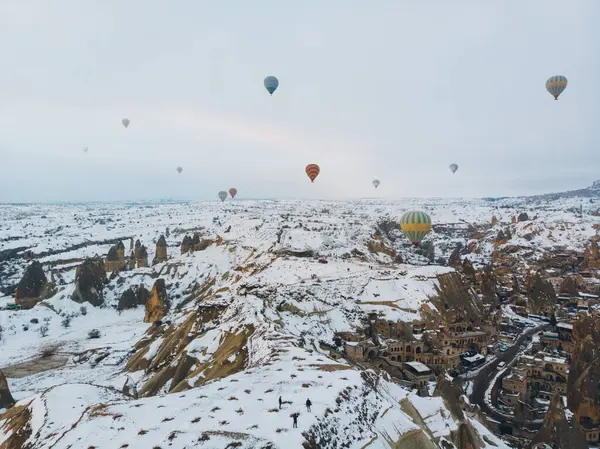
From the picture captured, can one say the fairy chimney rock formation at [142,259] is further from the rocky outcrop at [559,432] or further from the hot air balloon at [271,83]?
the rocky outcrop at [559,432]

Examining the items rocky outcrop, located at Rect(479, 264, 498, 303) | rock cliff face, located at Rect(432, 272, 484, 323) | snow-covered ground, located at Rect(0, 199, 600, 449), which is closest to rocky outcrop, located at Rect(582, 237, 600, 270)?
rocky outcrop, located at Rect(479, 264, 498, 303)

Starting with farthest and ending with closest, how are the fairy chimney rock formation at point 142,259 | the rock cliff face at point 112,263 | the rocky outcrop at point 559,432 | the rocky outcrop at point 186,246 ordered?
1. the rocky outcrop at point 186,246
2. the fairy chimney rock formation at point 142,259
3. the rock cliff face at point 112,263
4. the rocky outcrop at point 559,432

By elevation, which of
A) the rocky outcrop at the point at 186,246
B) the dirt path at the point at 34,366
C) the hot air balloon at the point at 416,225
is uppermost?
the hot air balloon at the point at 416,225

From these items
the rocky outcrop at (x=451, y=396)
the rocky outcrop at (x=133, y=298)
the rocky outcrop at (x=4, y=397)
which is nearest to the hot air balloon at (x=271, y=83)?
the rocky outcrop at (x=451, y=396)

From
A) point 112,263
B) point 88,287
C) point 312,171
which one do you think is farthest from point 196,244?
point 312,171

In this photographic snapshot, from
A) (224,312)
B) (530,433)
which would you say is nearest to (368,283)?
(224,312)

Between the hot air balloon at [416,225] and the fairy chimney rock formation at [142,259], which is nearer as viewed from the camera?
the hot air balloon at [416,225]

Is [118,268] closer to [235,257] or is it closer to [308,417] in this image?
[235,257]
